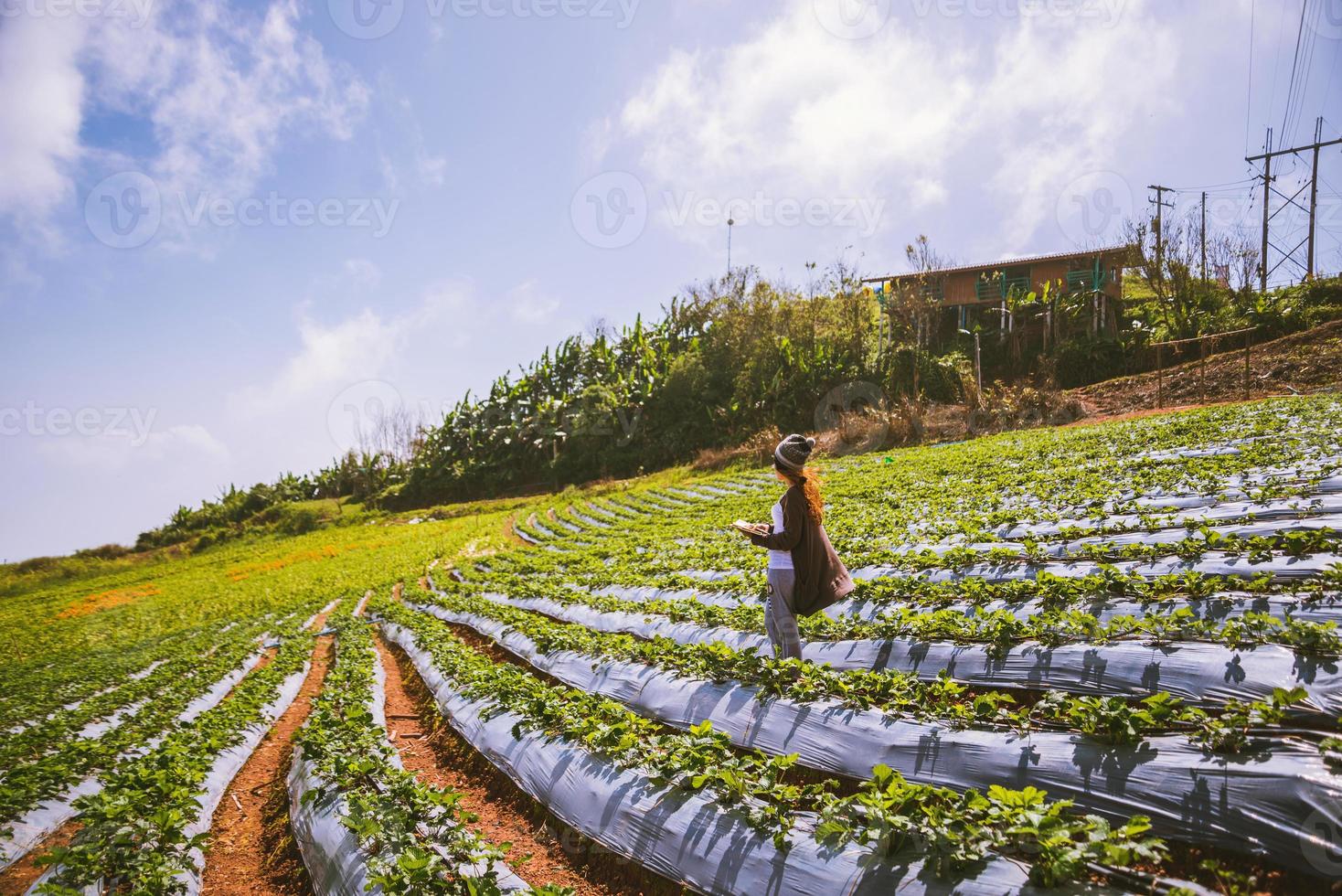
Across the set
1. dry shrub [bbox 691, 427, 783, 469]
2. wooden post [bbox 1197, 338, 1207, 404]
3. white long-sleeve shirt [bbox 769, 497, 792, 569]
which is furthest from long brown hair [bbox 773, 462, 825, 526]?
dry shrub [bbox 691, 427, 783, 469]

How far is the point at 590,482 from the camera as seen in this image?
36719mm

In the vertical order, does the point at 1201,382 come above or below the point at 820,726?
above

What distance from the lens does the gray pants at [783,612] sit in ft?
18.2

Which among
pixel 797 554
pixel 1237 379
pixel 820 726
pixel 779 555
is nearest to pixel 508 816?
pixel 820 726

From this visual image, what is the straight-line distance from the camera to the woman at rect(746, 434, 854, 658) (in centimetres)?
541

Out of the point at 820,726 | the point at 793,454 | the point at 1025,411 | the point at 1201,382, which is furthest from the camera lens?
the point at 1025,411

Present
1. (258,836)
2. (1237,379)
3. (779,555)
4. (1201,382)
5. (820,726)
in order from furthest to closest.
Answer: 1. (1237,379)
2. (1201,382)
3. (258,836)
4. (779,555)
5. (820,726)

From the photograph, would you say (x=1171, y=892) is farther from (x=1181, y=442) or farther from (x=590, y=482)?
(x=590, y=482)

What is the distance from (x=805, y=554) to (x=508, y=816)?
11.0 ft

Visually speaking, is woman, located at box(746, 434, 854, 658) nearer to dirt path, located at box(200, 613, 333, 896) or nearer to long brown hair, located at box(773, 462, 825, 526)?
long brown hair, located at box(773, 462, 825, 526)

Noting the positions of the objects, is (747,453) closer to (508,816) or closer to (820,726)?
(508,816)

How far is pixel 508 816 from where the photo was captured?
5.52 meters

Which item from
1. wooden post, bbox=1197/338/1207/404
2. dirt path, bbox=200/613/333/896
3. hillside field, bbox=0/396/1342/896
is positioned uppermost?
wooden post, bbox=1197/338/1207/404

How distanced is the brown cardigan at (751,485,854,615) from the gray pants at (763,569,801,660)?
0.06 metres
